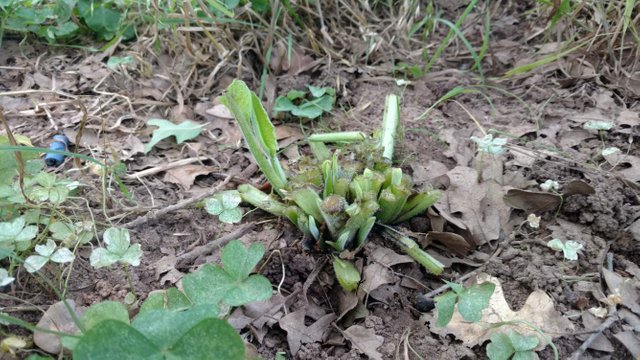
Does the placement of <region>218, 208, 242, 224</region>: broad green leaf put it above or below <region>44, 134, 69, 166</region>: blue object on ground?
above

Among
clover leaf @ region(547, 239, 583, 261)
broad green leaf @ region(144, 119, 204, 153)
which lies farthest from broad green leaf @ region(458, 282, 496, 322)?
broad green leaf @ region(144, 119, 204, 153)

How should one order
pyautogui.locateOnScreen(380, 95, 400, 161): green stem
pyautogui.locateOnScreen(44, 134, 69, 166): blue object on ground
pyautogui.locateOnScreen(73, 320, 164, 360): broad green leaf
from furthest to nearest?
pyautogui.locateOnScreen(44, 134, 69, 166): blue object on ground, pyautogui.locateOnScreen(380, 95, 400, 161): green stem, pyautogui.locateOnScreen(73, 320, 164, 360): broad green leaf

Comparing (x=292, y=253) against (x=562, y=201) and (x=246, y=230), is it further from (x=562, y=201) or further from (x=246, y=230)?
(x=562, y=201)

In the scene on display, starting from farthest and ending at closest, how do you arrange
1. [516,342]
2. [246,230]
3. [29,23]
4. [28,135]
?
[29,23], [28,135], [246,230], [516,342]

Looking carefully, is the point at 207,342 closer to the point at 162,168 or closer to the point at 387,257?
the point at 387,257

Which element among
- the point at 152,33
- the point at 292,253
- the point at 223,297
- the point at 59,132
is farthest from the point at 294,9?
the point at 223,297

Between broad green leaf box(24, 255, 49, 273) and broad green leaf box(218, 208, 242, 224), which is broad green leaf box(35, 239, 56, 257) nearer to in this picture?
broad green leaf box(24, 255, 49, 273)
